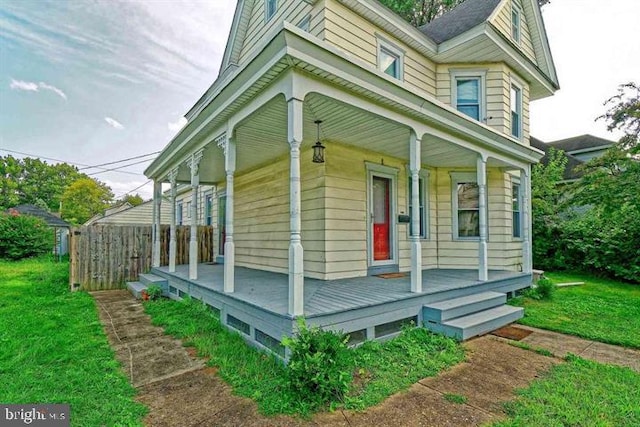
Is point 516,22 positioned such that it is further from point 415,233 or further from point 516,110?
point 415,233

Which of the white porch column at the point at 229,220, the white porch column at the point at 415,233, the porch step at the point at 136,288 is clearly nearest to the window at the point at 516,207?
A: the white porch column at the point at 415,233

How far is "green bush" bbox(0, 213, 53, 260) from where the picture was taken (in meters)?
13.1

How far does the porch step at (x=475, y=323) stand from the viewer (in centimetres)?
401

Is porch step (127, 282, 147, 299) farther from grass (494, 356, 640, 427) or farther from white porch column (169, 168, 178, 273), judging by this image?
grass (494, 356, 640, 427)

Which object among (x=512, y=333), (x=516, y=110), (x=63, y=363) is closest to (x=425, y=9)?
(x=516, y=110)

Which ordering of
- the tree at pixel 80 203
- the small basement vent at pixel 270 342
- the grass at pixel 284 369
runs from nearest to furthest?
the grass at pixel 284 369 < the small basement vent at pixel 270 342 < the tree at pixel 80 203

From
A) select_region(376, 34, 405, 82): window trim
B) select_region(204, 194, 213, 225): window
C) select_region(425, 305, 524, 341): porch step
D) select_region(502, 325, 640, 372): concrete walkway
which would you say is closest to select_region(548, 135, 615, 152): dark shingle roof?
select_region(376, 34, 405, 82): window trim

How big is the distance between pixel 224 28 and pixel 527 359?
1223 centimetres

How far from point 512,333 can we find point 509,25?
7866 mm

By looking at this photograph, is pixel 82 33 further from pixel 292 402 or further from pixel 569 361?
pixel 569 361

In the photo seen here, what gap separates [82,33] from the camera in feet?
36.2

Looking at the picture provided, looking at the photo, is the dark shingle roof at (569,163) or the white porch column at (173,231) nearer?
the white porch column at (173,231)

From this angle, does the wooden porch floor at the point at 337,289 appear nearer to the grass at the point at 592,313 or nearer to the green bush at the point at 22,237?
the grass at the point at 592,313

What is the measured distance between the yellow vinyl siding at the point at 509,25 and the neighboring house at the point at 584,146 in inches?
412
